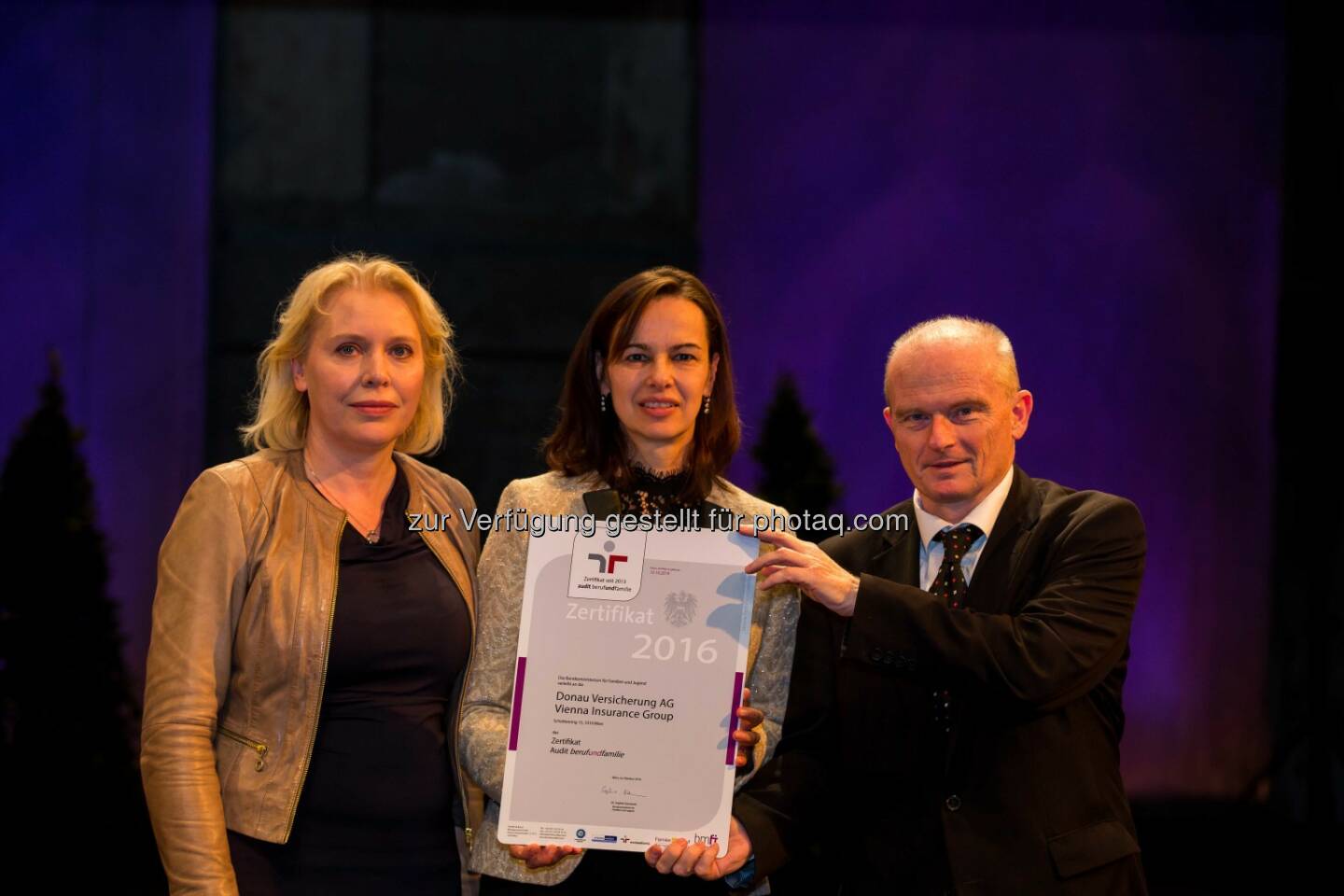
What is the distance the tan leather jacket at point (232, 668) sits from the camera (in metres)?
2.22

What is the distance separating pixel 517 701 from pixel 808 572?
577 millimetres

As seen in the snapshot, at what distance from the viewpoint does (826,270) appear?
7.17 m

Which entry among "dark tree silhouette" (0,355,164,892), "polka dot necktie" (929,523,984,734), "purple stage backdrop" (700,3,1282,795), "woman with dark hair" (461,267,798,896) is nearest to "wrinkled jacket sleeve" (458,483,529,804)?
"woman with dark hair" (461,267,798,896)

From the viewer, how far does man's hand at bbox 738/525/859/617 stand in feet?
7.22

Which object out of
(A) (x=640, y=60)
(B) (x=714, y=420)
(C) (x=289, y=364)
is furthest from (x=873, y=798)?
(A) (x=640, y=60)

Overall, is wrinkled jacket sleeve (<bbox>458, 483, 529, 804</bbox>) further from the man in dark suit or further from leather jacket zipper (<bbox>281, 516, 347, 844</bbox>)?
the man in dark suit

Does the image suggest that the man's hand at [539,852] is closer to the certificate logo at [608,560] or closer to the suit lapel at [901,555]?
the certificate logo at [608,560]

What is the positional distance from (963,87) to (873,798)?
18.3 ft

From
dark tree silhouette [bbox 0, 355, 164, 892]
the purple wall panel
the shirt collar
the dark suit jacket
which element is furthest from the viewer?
the purple wall panel

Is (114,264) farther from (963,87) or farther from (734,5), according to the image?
(963,87)

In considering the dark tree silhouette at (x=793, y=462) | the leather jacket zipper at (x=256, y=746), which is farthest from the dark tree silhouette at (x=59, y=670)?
Result: the leather jacket zipper at (x=256, y=746)

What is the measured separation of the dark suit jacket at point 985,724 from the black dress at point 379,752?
24.0 inches

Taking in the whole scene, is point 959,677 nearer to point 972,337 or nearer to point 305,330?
point 972,337

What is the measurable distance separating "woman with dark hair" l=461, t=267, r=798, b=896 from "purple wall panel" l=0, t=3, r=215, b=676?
4.88 m
